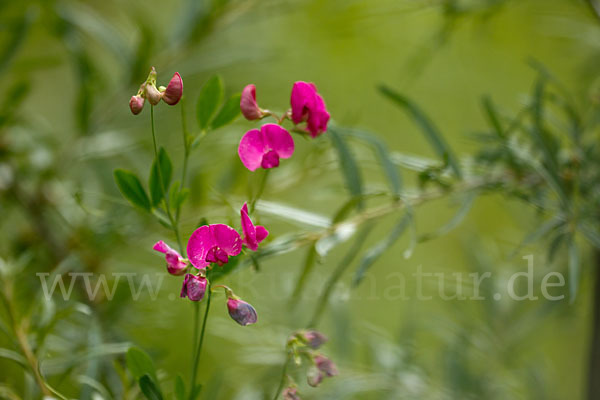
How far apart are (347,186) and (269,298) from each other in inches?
10.6

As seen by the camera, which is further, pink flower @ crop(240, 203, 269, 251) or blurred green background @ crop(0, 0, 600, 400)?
blurred green background @ crop(0, 0, 600, 400)

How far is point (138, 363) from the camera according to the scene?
30 centimetres

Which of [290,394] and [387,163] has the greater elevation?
[387,163]

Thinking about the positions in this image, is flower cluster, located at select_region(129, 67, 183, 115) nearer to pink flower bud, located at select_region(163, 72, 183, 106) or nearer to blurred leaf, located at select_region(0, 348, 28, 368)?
pink flower bud, located at select_region(163, 72, 183, 106)

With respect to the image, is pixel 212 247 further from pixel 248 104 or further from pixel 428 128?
pixel 428 128

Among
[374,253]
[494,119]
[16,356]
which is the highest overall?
[494,119]

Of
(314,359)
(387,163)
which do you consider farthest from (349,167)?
(314,359)

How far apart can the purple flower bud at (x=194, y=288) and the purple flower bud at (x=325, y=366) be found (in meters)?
0.08

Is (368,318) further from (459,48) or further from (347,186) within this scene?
(347,186)

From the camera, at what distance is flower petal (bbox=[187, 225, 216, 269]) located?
282 mm

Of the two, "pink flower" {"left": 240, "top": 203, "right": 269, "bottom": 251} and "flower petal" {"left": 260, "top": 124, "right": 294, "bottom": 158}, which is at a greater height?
"flower petal" {"left": 260, "top": 124, "right": 294, "bottom": 158}

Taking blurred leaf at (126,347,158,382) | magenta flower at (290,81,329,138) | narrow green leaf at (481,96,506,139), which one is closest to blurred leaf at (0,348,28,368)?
blurred leaf at (126,347,158,382)

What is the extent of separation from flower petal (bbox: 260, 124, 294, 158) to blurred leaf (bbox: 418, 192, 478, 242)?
0.12m

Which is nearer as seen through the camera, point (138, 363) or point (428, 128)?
point (138, 363)
